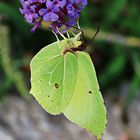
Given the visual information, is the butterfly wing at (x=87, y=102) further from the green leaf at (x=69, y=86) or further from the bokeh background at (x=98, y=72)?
the bokeh background at (x=98, y=72)

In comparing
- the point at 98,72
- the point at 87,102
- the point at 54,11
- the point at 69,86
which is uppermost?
the point at 54,11

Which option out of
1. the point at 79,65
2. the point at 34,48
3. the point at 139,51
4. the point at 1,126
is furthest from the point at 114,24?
the point at 79,65

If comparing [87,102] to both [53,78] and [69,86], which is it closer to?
[69,86]

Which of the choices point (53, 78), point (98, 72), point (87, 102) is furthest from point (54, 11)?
point (98, 72)

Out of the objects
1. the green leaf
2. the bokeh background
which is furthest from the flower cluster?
the bokeh background

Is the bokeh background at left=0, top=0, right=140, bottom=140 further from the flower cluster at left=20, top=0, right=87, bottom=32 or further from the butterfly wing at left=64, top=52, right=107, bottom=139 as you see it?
the flower cluster at left=20, top=0, right=87, bottom=32

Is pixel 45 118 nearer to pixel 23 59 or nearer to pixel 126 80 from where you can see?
pixel 23 59
